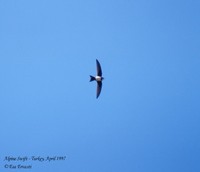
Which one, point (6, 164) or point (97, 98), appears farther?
point (97, 98)

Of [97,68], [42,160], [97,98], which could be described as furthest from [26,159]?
[97,68]

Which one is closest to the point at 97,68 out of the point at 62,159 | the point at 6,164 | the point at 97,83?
the point at 97,83

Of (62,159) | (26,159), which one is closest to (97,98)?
(62,159)

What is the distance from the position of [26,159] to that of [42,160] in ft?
0.53

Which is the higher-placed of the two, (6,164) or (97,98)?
(97,98)

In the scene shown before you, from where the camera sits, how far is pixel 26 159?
327 cm

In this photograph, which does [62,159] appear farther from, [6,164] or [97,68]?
[97,68]

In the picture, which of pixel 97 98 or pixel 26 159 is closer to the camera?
pixel 26 159

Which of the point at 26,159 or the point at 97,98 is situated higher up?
the point at 97,98

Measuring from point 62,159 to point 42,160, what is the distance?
0.21 metres

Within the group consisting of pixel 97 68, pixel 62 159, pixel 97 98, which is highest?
pixel 97 68

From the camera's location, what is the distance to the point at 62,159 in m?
3.36

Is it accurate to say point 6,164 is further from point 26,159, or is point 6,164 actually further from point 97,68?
point 97,68

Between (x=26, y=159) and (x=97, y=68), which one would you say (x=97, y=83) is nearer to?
(x=97, y=68)
